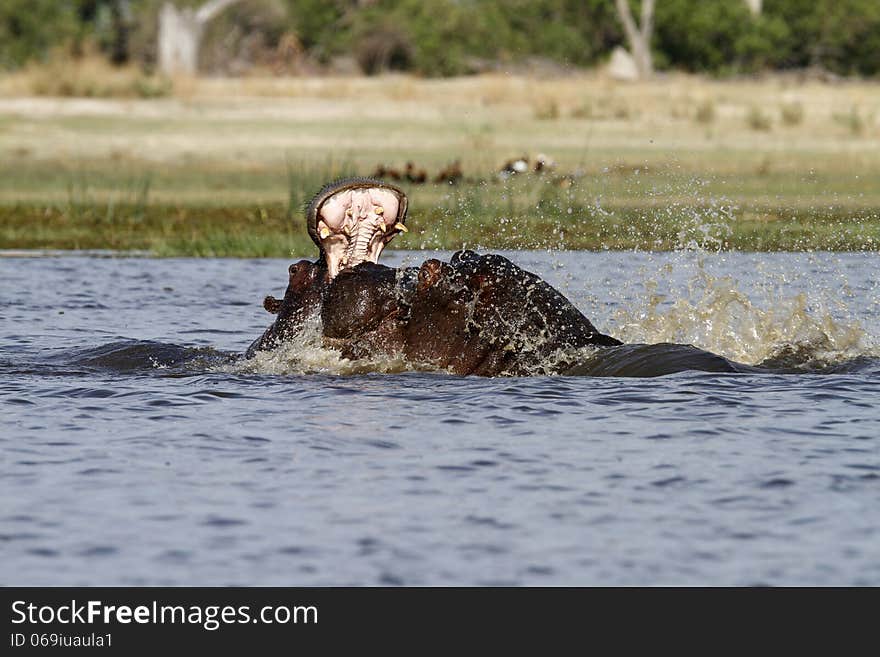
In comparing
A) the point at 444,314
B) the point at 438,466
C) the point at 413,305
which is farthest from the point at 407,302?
the point at 438,466

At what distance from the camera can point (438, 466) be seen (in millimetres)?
6461

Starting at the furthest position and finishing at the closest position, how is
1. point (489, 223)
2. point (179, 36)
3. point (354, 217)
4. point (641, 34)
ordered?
point (641, 34) < point (179, 36) < point (489, 223) < point (354, 217)

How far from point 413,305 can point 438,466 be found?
144 centimetres

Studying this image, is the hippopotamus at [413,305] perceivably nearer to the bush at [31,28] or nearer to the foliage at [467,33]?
the foliage at [467,33]

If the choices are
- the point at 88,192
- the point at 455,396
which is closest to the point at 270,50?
A: the point at 88,192

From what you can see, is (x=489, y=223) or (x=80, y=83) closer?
(x=489, y=223)

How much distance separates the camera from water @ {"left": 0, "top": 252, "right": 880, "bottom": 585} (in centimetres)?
529

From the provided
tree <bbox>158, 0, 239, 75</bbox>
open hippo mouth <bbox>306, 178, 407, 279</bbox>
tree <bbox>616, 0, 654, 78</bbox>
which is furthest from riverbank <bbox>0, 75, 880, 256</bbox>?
tree <bbox>616, 0, 654, 78</bbox>

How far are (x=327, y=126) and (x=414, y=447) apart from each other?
2098cm

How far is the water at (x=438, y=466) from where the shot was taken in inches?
208

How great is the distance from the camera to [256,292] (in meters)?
12.7

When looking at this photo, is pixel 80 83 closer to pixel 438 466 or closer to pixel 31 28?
pixel 31 28

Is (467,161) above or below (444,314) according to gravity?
above
